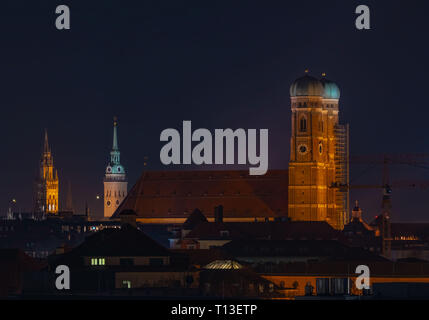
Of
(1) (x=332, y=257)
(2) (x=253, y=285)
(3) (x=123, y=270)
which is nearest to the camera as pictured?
(2) (x=253, y=285)

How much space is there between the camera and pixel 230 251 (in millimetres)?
176750

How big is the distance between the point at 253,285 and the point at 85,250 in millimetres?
20259

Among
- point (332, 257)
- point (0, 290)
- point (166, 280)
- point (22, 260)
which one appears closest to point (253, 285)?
point (166, 280)

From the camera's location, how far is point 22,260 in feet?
496

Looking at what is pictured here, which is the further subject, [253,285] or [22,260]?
[22,260]
